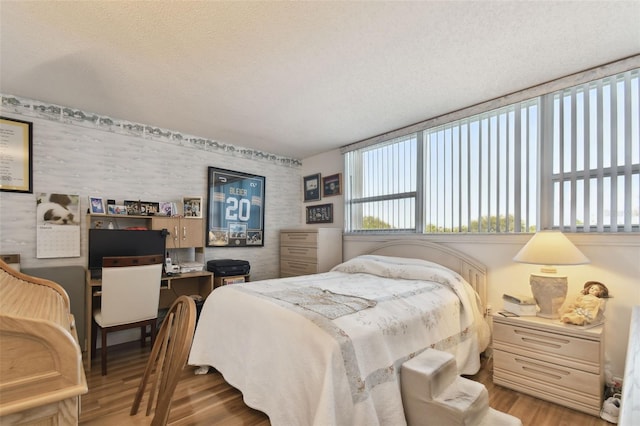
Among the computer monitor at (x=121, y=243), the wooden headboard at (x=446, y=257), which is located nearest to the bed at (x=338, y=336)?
the wooden headboard at (x=446, y=257)

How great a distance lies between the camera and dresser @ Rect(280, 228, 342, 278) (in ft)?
13.5

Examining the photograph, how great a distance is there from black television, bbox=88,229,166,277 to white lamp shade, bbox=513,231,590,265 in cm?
355

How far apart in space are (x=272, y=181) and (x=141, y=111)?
6.79 feet

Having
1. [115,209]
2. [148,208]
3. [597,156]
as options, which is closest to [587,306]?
[597,156]

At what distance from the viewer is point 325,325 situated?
164 cm

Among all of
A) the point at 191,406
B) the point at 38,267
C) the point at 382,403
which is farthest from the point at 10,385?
the point at 38,267

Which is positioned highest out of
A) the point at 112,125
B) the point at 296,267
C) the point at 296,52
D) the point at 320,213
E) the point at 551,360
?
the point at 296,52

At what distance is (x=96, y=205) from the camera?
10.2ft

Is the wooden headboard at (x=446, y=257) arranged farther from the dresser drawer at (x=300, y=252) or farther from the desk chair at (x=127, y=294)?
the desk chair at (x=127, y=294)

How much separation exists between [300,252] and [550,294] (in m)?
2.93

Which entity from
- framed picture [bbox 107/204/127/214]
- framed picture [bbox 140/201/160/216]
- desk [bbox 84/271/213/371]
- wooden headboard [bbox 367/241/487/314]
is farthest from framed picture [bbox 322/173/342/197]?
framed picture [bbox 107/204/127/214]

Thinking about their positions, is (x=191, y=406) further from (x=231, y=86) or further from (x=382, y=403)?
(x=231, y=86)

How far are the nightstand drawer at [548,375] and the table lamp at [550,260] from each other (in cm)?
37

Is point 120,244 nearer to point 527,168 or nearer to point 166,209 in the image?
point 166,209
